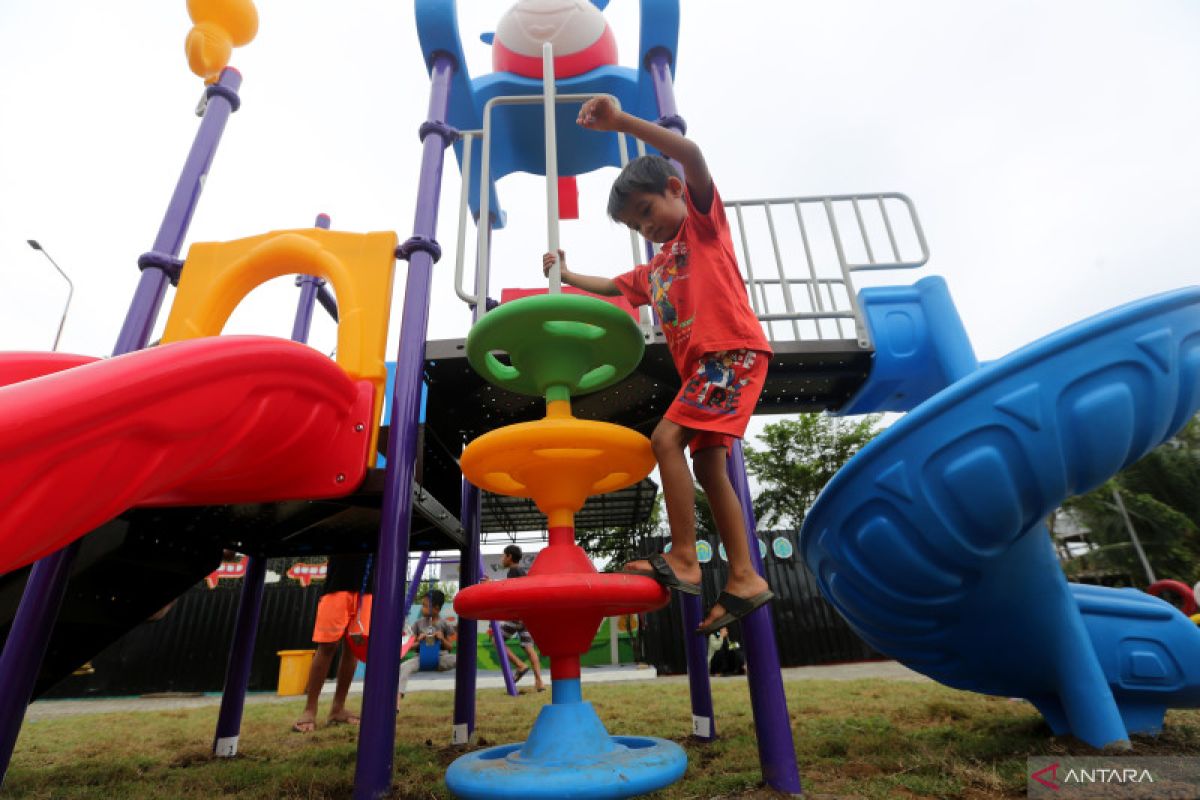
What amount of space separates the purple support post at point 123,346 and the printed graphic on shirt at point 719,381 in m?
2.49

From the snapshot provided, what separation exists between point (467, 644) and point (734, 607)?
97.9 inches

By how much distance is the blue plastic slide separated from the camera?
188 centimetres

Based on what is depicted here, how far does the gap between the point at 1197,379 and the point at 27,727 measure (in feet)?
28.7

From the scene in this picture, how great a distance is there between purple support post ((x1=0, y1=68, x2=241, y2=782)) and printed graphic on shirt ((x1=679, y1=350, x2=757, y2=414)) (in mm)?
2485

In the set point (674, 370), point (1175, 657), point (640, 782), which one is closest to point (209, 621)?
point (674, 370)

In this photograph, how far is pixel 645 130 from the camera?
A: 6.10 ft

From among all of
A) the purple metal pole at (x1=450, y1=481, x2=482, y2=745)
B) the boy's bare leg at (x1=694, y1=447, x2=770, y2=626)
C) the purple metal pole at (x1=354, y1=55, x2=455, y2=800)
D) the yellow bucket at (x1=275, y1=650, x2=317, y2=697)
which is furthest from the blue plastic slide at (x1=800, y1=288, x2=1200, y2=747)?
the yellow bucket at (x1=275, y1=650, x2=317, y2=697)

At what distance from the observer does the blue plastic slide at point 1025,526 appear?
74.0 inches

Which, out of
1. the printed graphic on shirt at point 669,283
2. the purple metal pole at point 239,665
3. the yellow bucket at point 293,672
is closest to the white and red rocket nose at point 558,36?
the printed graphic on shirt at point 669,283

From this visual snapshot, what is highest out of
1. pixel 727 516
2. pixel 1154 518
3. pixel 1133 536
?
pixel 1154 518

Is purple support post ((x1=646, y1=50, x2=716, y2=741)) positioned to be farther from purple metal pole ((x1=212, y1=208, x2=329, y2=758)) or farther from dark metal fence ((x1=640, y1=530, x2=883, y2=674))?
dark metal fence ((x1=640, y1=530, x2=883, y2=674))

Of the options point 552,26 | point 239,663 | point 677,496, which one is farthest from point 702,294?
point 552,26

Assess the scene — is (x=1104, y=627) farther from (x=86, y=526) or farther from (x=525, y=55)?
(x=525, y=55)

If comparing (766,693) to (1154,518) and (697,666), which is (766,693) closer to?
(697,666)
